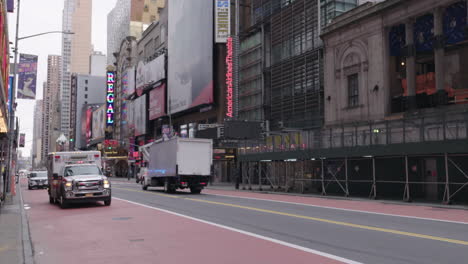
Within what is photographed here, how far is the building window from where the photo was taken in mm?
37219

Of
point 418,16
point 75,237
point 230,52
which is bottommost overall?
point 75,237

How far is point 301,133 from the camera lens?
3347cm

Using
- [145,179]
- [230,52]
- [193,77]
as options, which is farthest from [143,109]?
[145,179]

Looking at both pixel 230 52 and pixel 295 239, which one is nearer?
pixel 295 239

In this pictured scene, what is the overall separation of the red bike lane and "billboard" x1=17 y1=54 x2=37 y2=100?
13.3 metres

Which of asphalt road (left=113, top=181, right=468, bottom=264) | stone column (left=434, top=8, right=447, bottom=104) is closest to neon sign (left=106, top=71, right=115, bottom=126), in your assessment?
stone column (left=434, top=8, right=447, bottom=104)

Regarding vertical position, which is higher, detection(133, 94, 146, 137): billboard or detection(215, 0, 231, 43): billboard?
detection(215, 0, 231, 43): billboard

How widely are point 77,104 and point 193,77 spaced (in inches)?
5448

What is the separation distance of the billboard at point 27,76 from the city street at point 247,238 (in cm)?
1194

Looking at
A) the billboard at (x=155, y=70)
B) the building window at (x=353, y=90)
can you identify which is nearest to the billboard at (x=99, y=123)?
the billboard at (x=155, y=70)

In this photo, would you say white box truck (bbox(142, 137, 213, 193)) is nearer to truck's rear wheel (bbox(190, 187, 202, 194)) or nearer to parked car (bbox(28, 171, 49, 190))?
truck's rear wheel (bbox(190, 187, 202, 194))

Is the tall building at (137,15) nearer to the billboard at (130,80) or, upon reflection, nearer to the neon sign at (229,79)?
the billboard at (130,80)

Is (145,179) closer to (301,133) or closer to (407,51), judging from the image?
(301,133)

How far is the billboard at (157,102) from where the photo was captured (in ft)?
287
